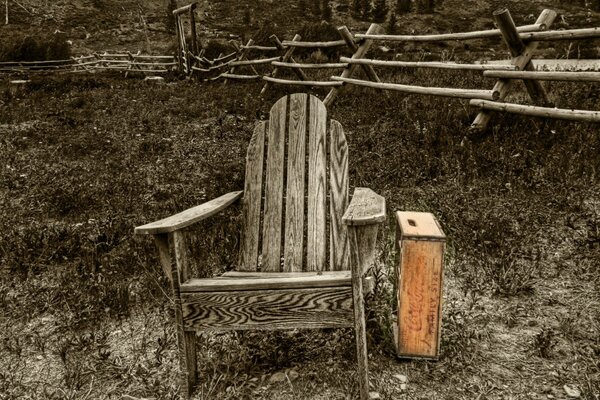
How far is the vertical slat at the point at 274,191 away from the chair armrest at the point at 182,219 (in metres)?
0.26

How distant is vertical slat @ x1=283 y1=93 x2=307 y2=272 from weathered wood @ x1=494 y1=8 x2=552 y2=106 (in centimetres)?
335

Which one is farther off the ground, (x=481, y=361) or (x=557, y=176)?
(x=557, y=176)

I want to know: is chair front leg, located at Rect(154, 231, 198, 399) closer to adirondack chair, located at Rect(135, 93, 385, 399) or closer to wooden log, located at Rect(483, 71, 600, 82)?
adirondack chair, located at Rect(135, 93, 385, 399)

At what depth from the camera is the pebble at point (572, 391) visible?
8.73 ft

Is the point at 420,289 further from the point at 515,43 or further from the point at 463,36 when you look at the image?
the point at 463,36

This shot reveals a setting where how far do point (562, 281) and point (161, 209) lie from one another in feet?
12.0

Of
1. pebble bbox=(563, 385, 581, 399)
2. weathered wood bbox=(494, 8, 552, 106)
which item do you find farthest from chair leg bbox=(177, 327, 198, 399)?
weathered wood bbox=(494, 8, 552, 106)

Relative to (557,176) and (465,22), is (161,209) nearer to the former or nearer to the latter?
(557,176)

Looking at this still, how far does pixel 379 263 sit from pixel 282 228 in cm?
104

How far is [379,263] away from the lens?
4.12 metres

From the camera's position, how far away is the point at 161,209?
17.1ft

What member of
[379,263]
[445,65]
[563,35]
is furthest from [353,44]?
[379,263]

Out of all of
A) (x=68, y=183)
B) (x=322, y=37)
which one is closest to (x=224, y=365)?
(x=68, y=183)

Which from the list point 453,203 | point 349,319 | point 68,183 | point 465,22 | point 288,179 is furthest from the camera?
point 465,22
